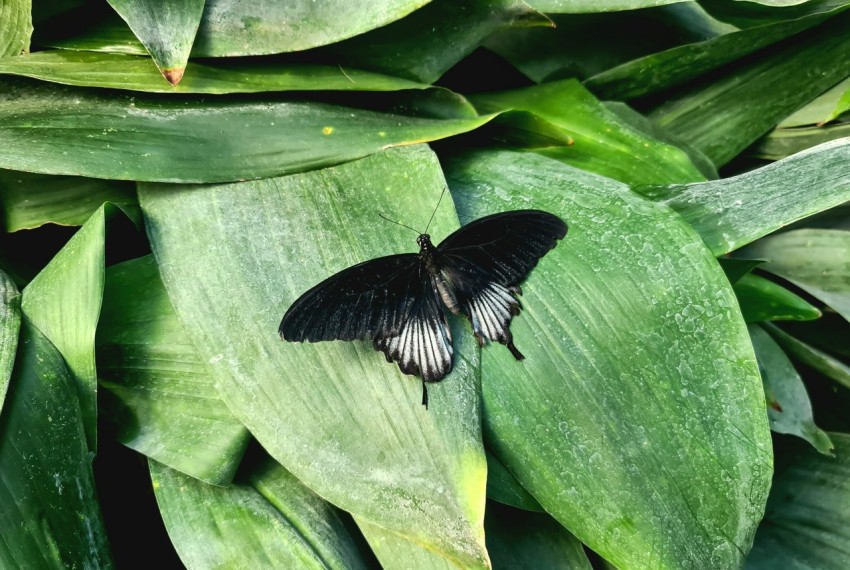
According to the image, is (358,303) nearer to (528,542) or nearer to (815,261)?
(528,542)

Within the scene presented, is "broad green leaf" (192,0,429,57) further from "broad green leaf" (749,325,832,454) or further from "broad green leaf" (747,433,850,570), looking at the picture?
"broad green leaf" (747,433,850,570)

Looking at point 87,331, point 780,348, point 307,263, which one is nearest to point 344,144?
point 307,263

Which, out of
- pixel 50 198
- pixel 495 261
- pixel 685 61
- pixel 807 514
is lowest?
pixel 807 514

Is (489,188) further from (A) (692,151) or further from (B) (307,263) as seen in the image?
(A) (692,151)

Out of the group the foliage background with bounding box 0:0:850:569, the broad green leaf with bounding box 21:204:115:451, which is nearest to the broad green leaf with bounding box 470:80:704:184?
the foliage background with bounding box 0:0:850:569

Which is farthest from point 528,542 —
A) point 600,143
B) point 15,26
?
point 15,26

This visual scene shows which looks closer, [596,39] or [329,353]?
[329,353]

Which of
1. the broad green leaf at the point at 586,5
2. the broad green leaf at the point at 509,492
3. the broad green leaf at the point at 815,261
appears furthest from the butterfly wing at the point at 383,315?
the broad green leaf at the point at 815,261
